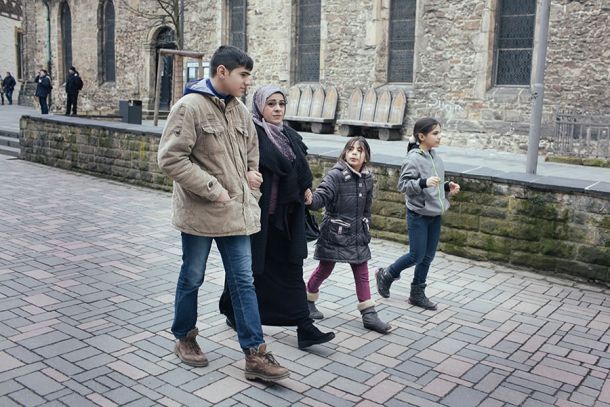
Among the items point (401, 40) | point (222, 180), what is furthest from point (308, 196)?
point (401, 40)

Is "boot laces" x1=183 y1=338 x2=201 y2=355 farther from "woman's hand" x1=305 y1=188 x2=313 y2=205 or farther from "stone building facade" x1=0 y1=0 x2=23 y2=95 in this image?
"stone building facade" x1=0 y1=0 x2=23 y2=95

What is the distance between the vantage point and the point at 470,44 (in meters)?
14.8

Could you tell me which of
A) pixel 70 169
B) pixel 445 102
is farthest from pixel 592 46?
pixel 70 169

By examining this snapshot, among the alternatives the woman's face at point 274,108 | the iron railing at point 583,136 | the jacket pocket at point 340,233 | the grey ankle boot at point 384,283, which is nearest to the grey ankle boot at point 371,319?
the jacket pocket at point 340,233

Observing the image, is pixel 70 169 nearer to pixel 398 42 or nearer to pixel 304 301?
pixel 398 42

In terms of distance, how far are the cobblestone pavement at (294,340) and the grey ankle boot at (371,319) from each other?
0.28 ft

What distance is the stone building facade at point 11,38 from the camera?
3788cm

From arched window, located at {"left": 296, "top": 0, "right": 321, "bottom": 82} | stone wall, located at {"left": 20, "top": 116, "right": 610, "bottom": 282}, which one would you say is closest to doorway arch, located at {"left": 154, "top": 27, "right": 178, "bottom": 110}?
arched window, located at {"left": 296, "top": 0, "right": 321, "bottom": 82}

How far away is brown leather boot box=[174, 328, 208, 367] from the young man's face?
5.14ft

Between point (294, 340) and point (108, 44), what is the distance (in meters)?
24.9

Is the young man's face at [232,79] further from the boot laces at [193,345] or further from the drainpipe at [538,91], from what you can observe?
the drainpipe at [538,91]

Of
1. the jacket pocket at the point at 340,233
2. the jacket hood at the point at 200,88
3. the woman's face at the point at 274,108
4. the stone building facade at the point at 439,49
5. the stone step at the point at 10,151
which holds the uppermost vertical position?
the stone building facade at the point at 439,49

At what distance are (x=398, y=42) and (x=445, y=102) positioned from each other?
230 cm

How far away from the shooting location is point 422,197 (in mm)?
5402
